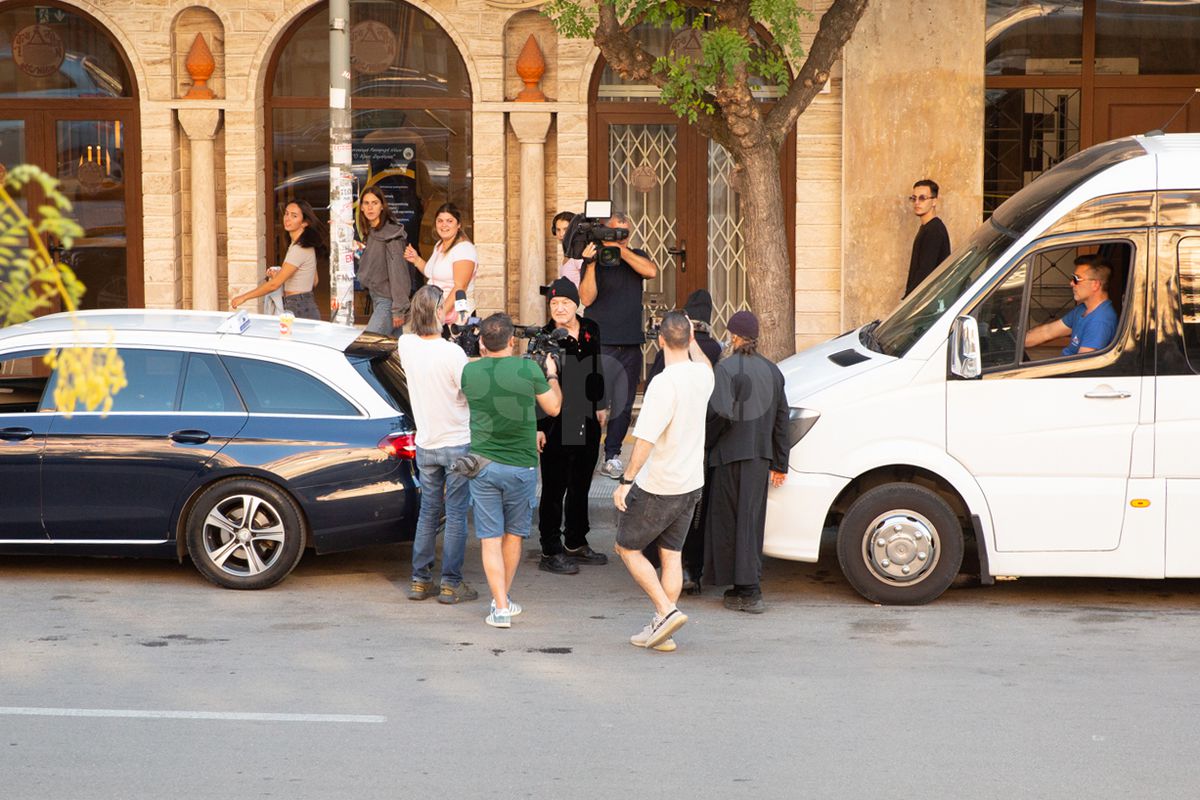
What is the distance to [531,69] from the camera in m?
14.6

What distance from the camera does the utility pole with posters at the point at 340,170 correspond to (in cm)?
1129

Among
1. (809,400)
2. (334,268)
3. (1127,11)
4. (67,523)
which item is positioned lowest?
(67,523)

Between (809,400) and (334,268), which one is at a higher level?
(334,268)

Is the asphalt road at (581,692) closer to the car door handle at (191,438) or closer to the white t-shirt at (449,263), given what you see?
the car door handle at (191,438)

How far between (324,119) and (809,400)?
797cm

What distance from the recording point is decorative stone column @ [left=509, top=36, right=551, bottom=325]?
1461cm

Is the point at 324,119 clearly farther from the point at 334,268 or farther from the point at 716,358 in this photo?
the point at 716,358

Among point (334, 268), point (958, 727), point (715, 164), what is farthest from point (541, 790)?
point (715, 164)

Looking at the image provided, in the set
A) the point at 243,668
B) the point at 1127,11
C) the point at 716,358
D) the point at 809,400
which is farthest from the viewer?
the point at 1127,11

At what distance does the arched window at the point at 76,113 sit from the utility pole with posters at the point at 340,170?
14.7 ft

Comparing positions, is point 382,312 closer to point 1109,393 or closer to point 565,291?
point 565,291

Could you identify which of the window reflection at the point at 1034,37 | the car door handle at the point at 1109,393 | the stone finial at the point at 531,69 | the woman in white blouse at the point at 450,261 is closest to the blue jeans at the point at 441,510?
the car door handle at the point at 1109,393

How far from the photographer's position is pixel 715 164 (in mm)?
14703

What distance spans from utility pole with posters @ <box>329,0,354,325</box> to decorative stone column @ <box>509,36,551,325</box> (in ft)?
11.0
